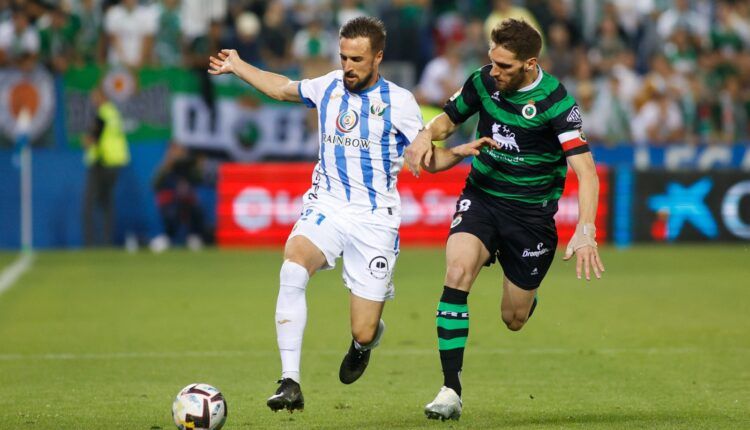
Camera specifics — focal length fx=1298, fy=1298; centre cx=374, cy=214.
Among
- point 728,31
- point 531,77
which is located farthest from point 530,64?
point 728,31

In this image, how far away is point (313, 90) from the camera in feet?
25.7

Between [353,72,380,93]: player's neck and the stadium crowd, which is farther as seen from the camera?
the stadium crowd

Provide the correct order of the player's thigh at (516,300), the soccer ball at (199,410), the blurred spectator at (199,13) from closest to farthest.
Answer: the soccer ball at (199,410) → the player's thigh at (516,300) → the blurred spectator at (199,13)

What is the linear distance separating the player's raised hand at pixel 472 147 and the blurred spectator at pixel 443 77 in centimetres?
Answer: 1215

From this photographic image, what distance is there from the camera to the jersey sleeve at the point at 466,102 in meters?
7.94

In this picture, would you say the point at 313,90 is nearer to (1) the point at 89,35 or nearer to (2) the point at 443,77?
(2) the point at 443,77

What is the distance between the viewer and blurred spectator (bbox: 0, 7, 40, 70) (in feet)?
63.6

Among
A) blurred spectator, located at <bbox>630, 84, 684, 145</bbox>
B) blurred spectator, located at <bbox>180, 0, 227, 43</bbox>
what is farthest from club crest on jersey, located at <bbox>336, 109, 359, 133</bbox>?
blurred spectator, located at <bbox>180, 0, 227, 43</bbox>

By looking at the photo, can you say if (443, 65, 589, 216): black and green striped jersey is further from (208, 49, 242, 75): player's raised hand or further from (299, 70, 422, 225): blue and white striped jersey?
(208, 49, 242, 75): player's raised hand

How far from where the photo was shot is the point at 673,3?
2353 centimetres

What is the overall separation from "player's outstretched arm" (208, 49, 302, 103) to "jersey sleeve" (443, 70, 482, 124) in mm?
947

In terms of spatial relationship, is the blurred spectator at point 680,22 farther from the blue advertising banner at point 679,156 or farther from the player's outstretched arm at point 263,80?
the player's outstretched arm at point 263,80

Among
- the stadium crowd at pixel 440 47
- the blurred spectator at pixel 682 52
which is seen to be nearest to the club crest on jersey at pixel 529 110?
the stadium crowd at pixel 440 47

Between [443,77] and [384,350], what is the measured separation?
10230 millimetres
